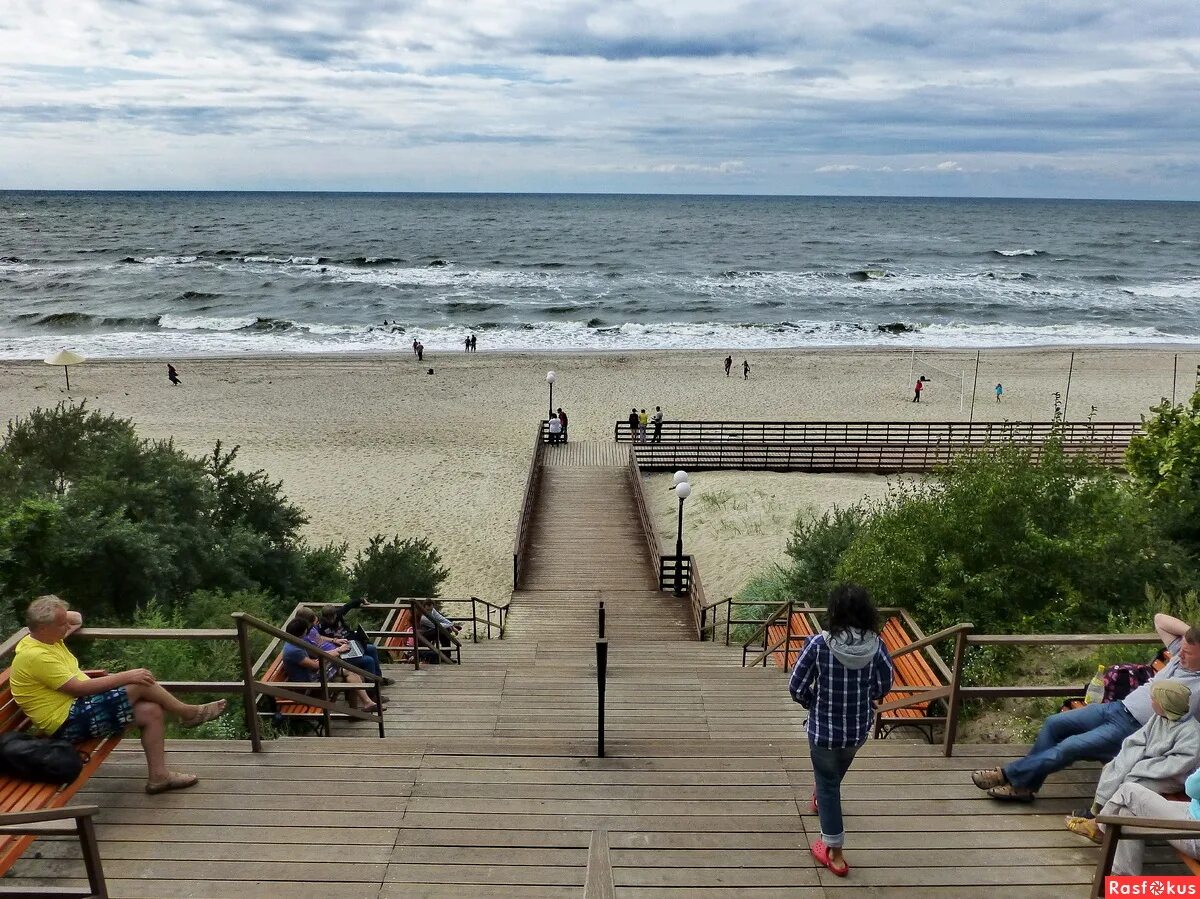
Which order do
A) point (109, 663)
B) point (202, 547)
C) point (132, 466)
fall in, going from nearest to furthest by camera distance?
1. point (109, 663)
2. point (202, 547)
3. point (132, 466)

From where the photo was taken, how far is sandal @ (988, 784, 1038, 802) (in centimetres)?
464

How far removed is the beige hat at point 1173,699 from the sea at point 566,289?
41.5m

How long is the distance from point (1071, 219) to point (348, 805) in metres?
200

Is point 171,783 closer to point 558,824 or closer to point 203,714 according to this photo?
point 203,714

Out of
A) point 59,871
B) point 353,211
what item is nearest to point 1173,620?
point 59,871

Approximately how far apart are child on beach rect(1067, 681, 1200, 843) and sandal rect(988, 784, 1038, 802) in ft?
1.13

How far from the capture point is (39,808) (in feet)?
13.4

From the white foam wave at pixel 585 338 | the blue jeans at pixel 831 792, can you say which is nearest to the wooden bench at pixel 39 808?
the blue jeans at pixel 831 792

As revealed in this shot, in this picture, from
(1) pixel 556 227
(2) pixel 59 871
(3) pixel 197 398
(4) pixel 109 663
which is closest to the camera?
(2) pixel 59 871

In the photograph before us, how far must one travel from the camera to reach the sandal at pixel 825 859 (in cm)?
413

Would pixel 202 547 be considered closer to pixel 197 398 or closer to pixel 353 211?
pixel 197 398

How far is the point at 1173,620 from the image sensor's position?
476 centimetres

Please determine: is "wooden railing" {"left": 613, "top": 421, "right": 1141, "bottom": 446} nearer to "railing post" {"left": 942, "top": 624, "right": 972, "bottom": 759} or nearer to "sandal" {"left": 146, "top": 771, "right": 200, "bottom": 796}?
"railing post" {"left": 942, "top": 624, "right": 972, "bottom": 759}

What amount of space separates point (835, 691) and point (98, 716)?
3.93 m
